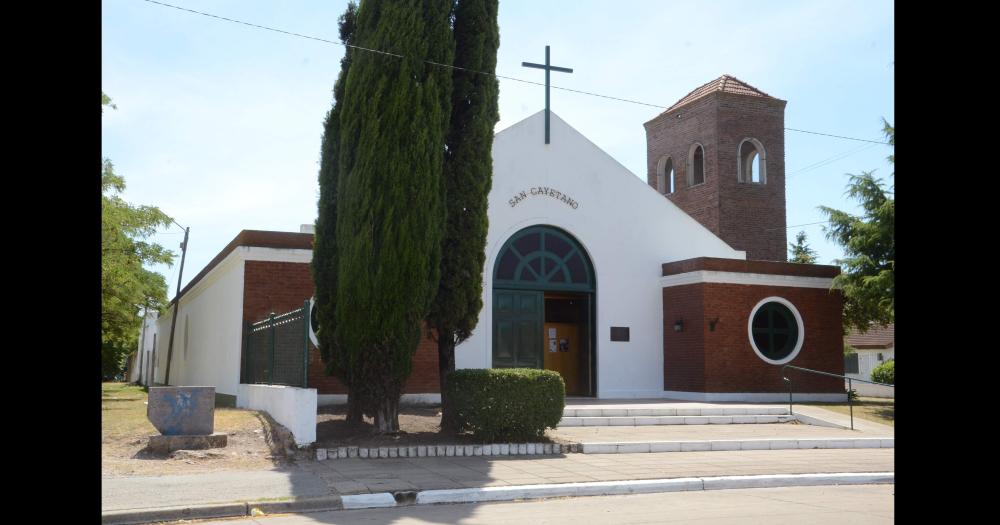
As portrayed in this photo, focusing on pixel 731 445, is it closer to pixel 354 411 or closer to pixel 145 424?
pixel 354 411

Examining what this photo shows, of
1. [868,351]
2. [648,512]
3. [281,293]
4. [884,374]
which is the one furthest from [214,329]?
[868,351]

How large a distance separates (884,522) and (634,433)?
21.9 ft

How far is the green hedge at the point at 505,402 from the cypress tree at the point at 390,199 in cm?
87

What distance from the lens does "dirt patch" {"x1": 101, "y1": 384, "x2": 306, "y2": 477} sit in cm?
988

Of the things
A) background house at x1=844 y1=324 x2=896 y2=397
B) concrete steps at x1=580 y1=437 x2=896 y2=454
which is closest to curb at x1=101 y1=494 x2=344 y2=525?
concrete steps at x1=580 y1=437 x2=896 y2=454

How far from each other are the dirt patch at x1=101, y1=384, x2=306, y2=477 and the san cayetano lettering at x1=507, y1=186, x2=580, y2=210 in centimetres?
828

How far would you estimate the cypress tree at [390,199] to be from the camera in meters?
11.3

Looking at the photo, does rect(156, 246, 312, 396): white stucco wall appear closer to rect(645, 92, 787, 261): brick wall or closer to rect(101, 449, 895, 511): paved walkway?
rect(101, 449, 895, 511): paved walkway

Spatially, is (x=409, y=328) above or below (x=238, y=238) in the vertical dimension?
below

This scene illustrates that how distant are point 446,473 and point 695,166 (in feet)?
68.5
